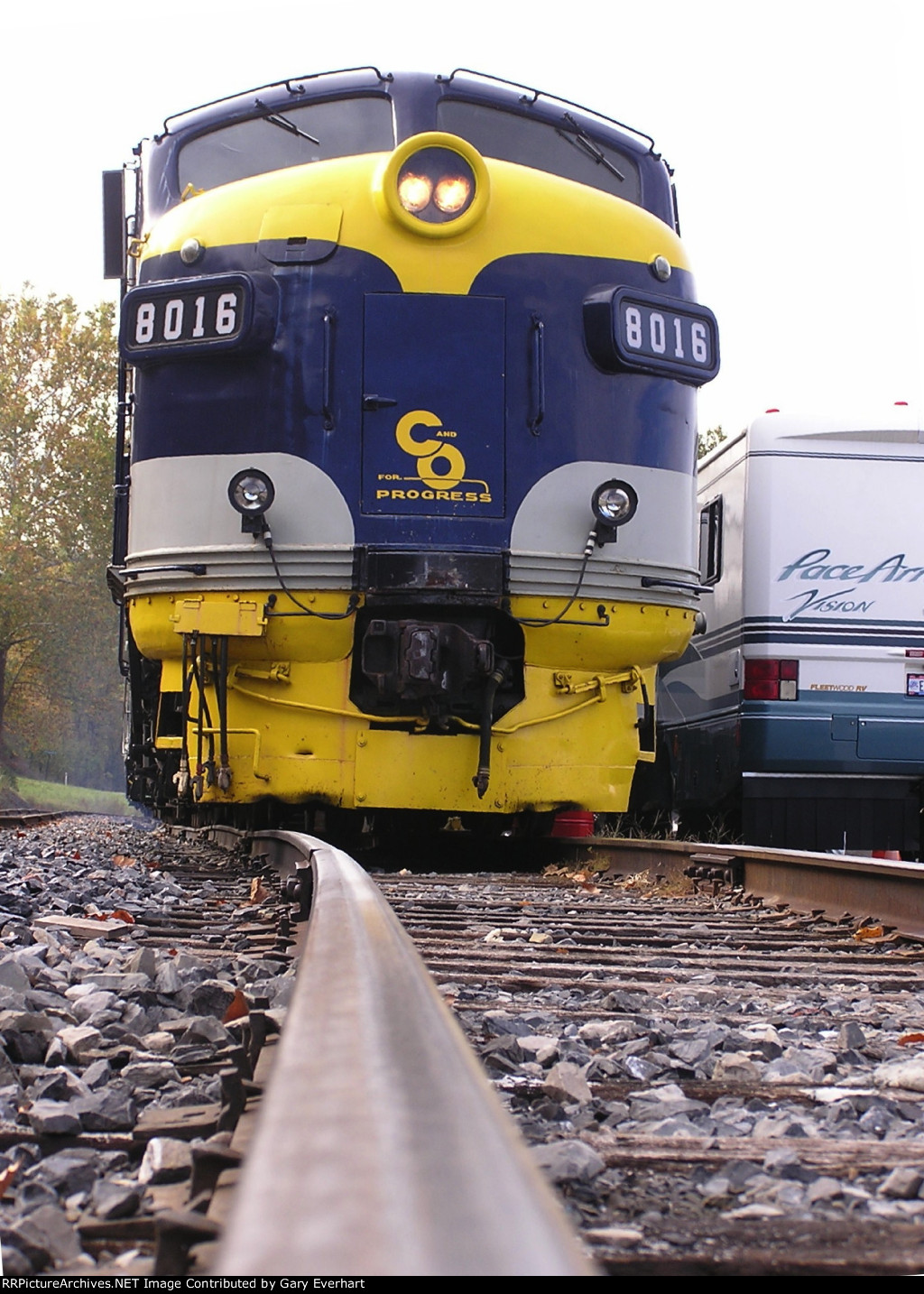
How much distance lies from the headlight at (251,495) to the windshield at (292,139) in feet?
5.83

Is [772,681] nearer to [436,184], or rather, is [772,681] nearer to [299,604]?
[299,604]

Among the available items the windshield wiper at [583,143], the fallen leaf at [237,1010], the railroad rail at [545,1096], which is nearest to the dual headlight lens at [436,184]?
the windshield wiper at [583,143]

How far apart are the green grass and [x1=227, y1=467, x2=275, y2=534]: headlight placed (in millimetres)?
24500

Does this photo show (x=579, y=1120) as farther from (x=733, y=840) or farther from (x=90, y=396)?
(x=90, y=396)

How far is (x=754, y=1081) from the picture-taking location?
2199mm

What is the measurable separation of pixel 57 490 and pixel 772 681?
29397 mm

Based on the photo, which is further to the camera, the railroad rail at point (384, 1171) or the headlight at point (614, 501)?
the headlight at point (614, 501)

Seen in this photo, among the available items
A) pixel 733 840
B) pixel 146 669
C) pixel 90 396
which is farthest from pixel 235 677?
pixel 90 396

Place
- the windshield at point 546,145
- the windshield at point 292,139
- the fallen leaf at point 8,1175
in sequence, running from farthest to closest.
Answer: the windshield at point 546,145 < the windshield at point 292,139 < the fallen leaf at point 8,1175

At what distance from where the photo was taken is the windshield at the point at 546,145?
7066mm

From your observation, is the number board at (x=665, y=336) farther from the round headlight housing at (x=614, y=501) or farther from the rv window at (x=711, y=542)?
the rv window at (x=711, y=542)

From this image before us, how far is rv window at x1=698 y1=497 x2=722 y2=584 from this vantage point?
9406 mm

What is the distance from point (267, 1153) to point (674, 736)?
9515 mm

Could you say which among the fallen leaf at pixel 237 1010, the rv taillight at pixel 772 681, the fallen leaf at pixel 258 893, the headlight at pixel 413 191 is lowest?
the fallen leaf at pixel 258 893
